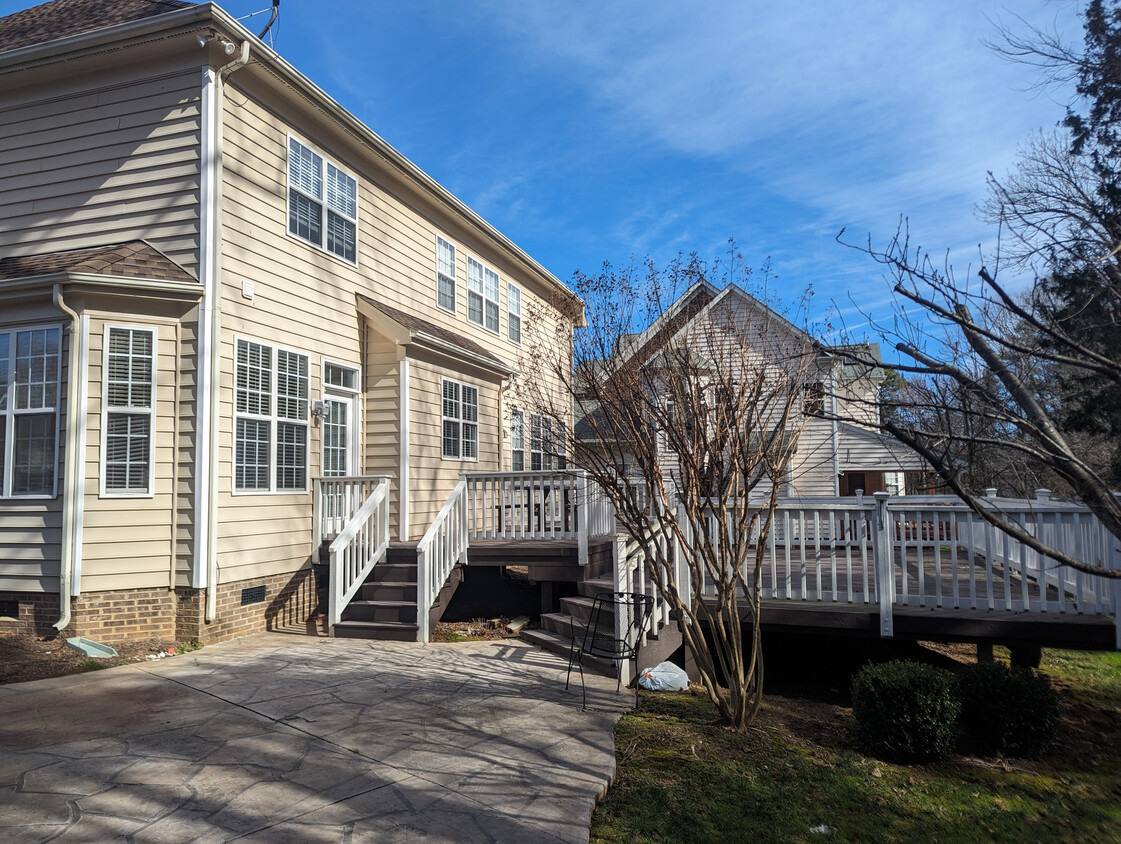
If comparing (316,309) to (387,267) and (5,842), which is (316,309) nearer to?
(387,267)

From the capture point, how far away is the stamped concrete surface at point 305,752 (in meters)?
3.62

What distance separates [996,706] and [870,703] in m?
0.98

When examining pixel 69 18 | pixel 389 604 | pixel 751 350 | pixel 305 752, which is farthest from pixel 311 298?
pixel 305 752

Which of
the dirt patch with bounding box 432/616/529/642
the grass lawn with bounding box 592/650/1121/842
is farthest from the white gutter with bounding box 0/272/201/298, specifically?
the grass lawn with bounding box 592/650/1121/842

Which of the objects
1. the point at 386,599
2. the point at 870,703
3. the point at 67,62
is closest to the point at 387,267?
the point at 67,62

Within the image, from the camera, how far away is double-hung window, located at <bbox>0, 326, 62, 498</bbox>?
7871 mm

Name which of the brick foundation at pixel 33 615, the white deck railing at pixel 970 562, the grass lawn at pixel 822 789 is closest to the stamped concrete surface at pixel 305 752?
the grass lawn at pixel 822 789

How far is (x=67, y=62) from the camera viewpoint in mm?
8742

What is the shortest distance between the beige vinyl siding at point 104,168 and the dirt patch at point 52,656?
4145mm

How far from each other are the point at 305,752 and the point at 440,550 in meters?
4.33

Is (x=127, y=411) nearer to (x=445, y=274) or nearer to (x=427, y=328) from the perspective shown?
(x=427, y=328)

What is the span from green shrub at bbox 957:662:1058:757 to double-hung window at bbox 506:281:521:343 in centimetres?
1214

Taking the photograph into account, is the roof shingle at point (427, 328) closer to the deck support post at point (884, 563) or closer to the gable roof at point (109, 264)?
the gable roof at point (109, 264)

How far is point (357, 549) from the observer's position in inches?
350
